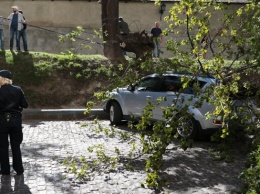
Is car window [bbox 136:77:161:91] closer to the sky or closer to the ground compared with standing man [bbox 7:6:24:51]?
closer to the ground

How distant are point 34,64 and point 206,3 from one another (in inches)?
430

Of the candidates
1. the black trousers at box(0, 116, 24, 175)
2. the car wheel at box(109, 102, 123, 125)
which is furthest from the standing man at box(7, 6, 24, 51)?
the black trousers at box(0, 116, 24, 175)

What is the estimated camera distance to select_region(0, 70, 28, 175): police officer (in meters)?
7.56

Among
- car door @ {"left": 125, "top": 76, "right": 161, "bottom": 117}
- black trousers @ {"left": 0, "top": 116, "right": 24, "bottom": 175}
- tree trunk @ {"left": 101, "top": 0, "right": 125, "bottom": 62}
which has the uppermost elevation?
tree trunk @ {"left": 101, "top": 0, "right": 125, "bottom": 62}

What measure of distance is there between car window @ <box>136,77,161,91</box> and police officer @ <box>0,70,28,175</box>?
4.33 m

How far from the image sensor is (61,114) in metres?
14.1

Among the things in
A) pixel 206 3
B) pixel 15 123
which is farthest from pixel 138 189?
pixel 206 3

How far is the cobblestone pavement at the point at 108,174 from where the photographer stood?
7062 mm

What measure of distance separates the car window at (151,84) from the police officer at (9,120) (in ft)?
14.2

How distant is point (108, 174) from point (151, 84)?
14.1ft

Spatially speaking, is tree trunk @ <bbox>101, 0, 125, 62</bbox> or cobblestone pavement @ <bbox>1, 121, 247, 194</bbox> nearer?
cobblestone pavement @ <bbox>1, 121, 247, 194</bbox>

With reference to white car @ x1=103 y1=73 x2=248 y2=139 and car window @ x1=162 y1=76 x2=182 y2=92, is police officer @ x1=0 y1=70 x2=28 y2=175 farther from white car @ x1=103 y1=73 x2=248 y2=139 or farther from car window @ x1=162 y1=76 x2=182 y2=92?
car window @ x1=162 y1=76 x2=182 y2=92

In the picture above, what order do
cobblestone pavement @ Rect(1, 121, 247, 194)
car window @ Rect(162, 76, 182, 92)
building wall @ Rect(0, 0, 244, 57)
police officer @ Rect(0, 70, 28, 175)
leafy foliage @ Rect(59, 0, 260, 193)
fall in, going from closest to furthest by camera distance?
leafy foliage @ Rect(59, 0, 260, 193)
cobblestone pavement @ Rect(1, 121, 247, 194)
police officer @ Rect(0, 70, 28, 175)
car window @ Rect(162, 76, 182, 92)
building wall @ Rect(0, 0, 244, 57)

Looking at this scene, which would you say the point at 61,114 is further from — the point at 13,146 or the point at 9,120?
the point at 9,120
